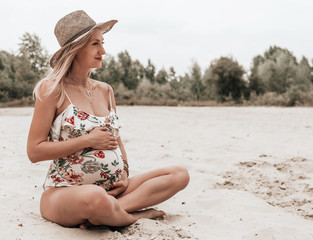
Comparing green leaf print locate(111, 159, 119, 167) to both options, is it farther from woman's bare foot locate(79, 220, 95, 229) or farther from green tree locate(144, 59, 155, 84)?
green tree locate(144, 59, 155, 84)

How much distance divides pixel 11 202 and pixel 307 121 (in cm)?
694

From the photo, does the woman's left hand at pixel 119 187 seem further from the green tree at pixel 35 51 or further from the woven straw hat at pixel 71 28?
the green tree at pixel 35 51

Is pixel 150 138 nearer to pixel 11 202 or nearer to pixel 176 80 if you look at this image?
pixel 11 202

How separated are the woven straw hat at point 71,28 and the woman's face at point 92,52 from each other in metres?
0.08

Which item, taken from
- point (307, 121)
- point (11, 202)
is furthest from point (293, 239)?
point (307, 121)

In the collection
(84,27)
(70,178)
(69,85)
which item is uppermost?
(84,27)

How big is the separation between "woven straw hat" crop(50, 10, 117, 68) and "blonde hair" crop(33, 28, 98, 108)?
33 millimetres

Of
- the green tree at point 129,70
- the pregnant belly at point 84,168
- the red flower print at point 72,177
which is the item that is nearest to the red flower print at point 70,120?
the pregnant belly at point 84,168

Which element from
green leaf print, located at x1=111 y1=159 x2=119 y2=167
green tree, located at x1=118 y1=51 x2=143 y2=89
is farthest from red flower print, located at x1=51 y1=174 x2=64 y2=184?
green tree, located at x1=118 y1=51 x2=143 y2=89

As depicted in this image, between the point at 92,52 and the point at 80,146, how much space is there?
75 cm

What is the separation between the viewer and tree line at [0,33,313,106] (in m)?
14.5

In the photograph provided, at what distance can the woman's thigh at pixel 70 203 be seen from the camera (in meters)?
2.31

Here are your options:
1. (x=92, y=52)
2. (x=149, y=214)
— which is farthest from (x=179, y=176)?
(x=92, y=52)

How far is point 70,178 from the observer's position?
256 centimetres
